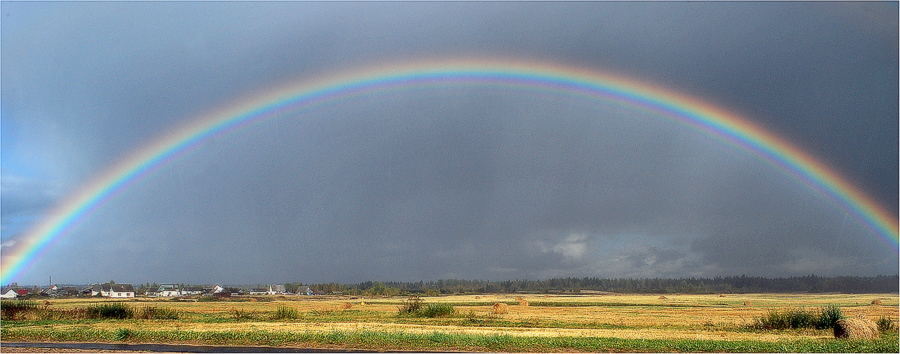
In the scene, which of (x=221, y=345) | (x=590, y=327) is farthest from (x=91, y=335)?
(x=590, y=327)

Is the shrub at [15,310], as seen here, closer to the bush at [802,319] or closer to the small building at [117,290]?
the bush at [802,319]

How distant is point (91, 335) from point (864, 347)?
46.0 metres

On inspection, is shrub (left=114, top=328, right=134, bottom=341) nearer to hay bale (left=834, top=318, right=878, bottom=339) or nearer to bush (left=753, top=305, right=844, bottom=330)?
bush (left=753, top=305, right=844, bottom=330)

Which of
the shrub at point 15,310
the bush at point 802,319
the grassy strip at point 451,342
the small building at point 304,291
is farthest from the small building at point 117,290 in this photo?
the bush at point 802,319

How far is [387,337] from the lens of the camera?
37594 millimetres

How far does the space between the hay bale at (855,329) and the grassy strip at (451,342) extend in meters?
0.95

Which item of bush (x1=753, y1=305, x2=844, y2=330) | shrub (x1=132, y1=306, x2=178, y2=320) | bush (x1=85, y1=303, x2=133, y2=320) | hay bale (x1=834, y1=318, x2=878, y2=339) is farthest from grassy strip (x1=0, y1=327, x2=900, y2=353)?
bush (x1=85, y1=303, x2=133, y2=320)

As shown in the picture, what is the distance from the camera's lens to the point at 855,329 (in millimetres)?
40375

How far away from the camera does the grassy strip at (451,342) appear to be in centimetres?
3383

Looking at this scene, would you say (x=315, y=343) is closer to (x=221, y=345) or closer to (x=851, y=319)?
(x=221, y=345)

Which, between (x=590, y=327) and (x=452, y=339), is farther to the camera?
(x=590, y=327)

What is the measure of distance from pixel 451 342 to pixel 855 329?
2621cm

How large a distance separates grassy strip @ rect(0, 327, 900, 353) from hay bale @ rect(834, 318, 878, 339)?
0.95 m

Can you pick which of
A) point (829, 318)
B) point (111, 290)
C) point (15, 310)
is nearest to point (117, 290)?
point (111, 290)
